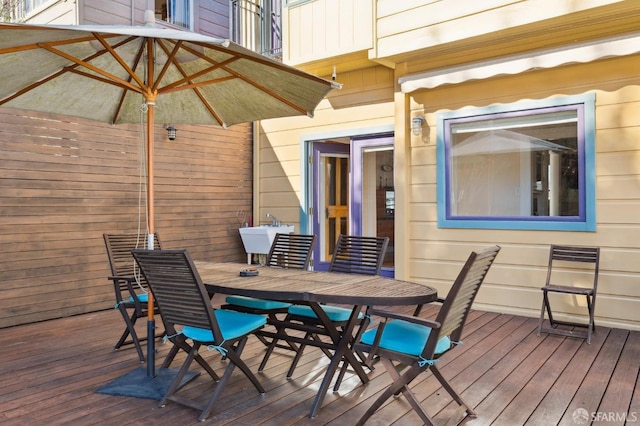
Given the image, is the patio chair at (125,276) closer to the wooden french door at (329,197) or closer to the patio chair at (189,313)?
the patio chair at (189,313)

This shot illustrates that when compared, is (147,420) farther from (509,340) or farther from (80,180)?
(80,180)

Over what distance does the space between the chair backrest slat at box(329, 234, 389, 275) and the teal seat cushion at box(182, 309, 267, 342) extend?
3.52ft

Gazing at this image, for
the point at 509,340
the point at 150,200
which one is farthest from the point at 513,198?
the point at 150,200

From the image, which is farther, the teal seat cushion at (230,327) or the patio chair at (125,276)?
the patio chair at (125,276)

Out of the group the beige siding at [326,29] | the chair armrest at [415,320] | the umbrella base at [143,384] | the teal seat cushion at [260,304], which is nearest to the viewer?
the chair armrest at [415,320]

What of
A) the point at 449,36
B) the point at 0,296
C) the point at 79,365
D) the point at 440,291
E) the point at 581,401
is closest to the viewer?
the point at 581,401

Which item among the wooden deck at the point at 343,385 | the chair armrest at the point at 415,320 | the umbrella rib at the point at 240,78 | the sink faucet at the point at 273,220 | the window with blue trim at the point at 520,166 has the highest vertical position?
the umbrella rib at the point at 240,78

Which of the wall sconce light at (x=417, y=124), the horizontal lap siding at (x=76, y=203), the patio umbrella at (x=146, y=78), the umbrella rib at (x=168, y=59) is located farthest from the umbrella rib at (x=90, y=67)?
the wall sconce light at (x=417, y=124)

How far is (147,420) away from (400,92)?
4.44m

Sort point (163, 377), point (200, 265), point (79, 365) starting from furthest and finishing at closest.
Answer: point (200, 265) < point (79, 365) < point (163, 377)

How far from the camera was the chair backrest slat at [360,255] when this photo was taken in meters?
3.78

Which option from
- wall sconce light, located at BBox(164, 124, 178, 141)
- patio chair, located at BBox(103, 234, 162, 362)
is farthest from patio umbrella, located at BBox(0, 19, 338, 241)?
wall sconce light, located at BBox(164, 124, 178, 141)

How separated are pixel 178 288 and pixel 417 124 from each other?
383 centimetres

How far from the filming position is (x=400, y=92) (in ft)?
19.1
